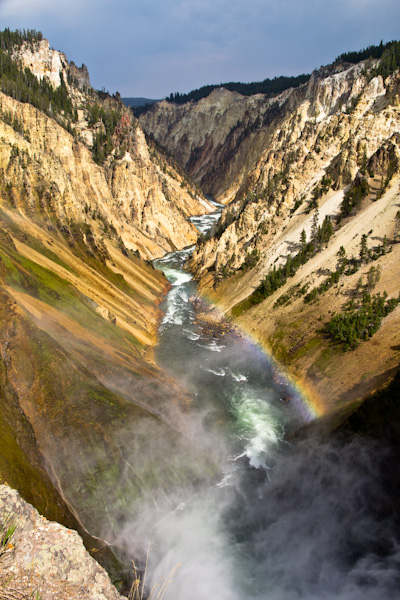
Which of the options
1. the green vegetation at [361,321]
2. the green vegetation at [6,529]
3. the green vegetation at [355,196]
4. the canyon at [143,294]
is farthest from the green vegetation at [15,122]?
the green vegetation at [6,529]

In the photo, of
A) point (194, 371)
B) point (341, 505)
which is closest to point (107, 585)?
point (341, 505)

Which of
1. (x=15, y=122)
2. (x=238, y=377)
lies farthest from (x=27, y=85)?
(x=238, y=377)

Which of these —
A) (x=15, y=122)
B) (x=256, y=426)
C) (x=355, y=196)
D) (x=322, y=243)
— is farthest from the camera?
(x=15, y=122)

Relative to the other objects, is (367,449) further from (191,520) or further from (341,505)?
(191,520)

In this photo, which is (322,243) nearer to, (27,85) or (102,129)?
(102,129)

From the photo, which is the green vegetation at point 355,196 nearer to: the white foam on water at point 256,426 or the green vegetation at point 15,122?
the white foam on water at point 256,426

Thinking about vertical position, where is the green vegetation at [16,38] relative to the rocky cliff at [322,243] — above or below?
above
